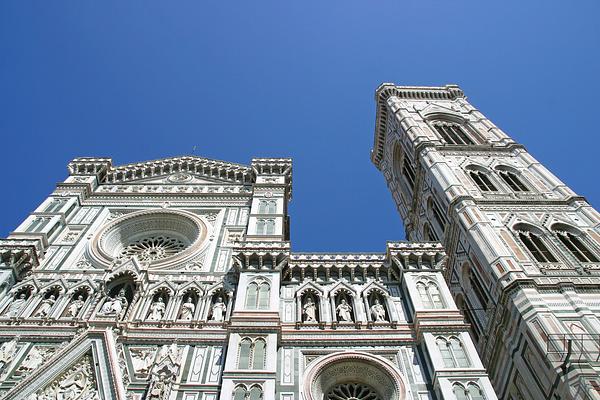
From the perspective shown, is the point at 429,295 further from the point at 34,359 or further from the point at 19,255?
the point at 19,255

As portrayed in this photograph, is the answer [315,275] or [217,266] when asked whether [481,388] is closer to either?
[315,275]

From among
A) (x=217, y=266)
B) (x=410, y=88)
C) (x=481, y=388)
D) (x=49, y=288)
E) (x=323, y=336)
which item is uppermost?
(x=410, y=88)

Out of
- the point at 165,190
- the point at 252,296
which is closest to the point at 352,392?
the point at 252,296

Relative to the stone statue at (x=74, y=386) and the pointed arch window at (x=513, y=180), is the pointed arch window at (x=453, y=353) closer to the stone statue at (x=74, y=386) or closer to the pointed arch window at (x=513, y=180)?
the stone statue at (x=74, y=386)

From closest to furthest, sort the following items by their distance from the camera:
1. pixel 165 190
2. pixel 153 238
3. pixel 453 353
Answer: pixel 453 353, pixel 153 238, pixel 165 190

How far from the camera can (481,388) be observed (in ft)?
40.3

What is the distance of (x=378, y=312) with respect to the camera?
15148 mm

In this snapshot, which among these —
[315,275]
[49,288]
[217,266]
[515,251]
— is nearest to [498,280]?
[515,251]

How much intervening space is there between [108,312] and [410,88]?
25941mm

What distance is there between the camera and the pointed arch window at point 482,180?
76.4 ft

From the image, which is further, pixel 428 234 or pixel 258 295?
pixel 428 234

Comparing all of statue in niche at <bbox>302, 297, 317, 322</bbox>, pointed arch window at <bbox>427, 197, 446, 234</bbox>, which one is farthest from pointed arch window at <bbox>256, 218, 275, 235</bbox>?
pointed arch window at <bbox>427, 197, 446, 234</bbox>

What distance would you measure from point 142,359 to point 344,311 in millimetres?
5164

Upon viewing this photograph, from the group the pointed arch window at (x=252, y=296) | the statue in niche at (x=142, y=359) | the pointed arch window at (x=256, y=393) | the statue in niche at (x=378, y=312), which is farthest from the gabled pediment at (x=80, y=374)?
the statue in niche at (x=378, y=312)
